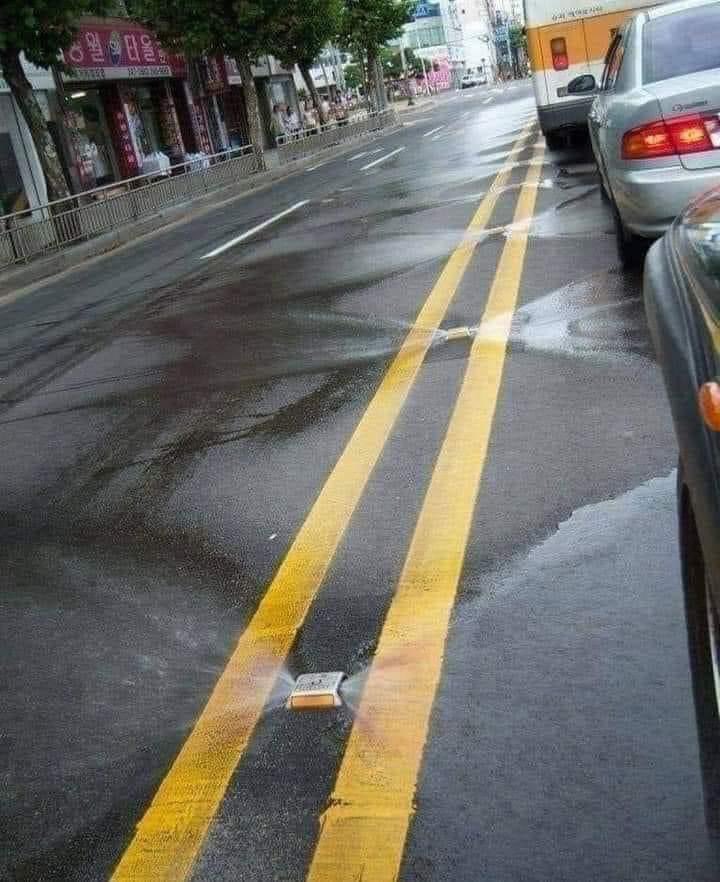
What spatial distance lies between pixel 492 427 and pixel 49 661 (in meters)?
2.37

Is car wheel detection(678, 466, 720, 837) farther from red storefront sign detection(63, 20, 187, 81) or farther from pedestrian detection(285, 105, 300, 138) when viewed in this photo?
pedestrian detection(285, 105, 300, 138)

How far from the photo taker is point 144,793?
9.45 ft

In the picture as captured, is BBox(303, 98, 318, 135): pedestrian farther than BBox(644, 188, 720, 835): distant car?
Yes

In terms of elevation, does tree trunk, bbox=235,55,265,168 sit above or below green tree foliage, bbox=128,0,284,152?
below

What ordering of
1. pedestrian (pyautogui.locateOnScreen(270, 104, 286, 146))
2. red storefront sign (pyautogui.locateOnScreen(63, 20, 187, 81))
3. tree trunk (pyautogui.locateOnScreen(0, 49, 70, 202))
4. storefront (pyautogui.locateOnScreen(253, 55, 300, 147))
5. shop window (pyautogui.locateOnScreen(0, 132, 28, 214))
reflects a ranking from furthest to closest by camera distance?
storefront (pyautogui.locateOnScreen(253, 55, 300, 147))
pedestrian (pyautogui.locateOnScreen(270, 104, 286, 146))
red storefront sign (pyautogui.locateOnScreen(63, 20, 187, 81))
shop window (pyautogui.locateOnScreen(0, 132, 28, 214))
tree trunk (pyautogui.locateOnScreen(0, 49, 70, 202))

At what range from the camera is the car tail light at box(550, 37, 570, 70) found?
698 inches

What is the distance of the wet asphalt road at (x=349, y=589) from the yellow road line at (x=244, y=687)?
4cm

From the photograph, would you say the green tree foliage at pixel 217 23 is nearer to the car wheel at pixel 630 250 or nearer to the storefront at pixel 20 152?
the storefront at pixel 20 152

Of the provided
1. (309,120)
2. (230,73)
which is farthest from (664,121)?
(309,120)

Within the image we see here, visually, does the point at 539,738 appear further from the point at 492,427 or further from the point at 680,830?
the point at 492,427

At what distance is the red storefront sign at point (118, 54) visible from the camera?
31297 mm

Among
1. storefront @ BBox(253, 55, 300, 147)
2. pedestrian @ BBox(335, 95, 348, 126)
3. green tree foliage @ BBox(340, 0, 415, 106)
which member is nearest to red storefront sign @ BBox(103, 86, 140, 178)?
storefront @ BBox(253, 55, 300, 147)

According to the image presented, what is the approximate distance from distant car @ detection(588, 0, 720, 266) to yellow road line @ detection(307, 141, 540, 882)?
7.19 feet

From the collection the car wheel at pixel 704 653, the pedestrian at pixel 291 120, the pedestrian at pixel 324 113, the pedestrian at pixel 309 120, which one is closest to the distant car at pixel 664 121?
the car wheel at pixel 704 653
